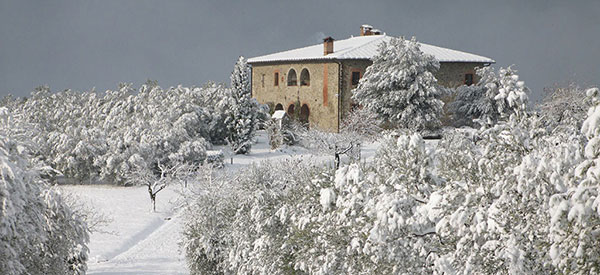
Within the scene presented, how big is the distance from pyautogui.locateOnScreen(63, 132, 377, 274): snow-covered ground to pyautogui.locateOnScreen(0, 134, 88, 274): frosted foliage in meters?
9.06

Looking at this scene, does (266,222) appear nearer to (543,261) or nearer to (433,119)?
(543,261)

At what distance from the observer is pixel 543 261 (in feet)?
23.6

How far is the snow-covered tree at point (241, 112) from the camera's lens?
40.6 meters

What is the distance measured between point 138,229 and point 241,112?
43.9 feet

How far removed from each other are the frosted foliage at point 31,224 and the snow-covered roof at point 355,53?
30.1 meters

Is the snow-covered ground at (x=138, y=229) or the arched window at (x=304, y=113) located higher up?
the arched window at (x=304, y=113)

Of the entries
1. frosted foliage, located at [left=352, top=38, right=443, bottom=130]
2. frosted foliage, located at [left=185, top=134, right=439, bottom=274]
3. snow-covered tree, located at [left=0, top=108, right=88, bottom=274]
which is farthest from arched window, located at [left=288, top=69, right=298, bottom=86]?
snow-covered tree, located at [left=0, top=108, right=88, bottom=274]

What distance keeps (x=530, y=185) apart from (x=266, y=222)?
8841mm

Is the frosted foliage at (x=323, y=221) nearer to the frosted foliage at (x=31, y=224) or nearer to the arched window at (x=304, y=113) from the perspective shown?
the frosted foliage at (x=31, y=224)

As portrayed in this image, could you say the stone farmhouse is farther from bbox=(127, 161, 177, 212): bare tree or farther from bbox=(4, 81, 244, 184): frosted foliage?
bbox=(127, 161, 177, 212): bare tree

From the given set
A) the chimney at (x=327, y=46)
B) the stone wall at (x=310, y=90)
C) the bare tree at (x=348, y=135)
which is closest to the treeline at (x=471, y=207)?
the bare tree at (x=348, y=135)

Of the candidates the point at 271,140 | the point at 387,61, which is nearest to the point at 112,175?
the point at 271,140

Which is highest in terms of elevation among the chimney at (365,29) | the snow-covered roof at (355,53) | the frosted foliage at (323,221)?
the chimney at (365,29)

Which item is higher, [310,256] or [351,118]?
[351,118]
